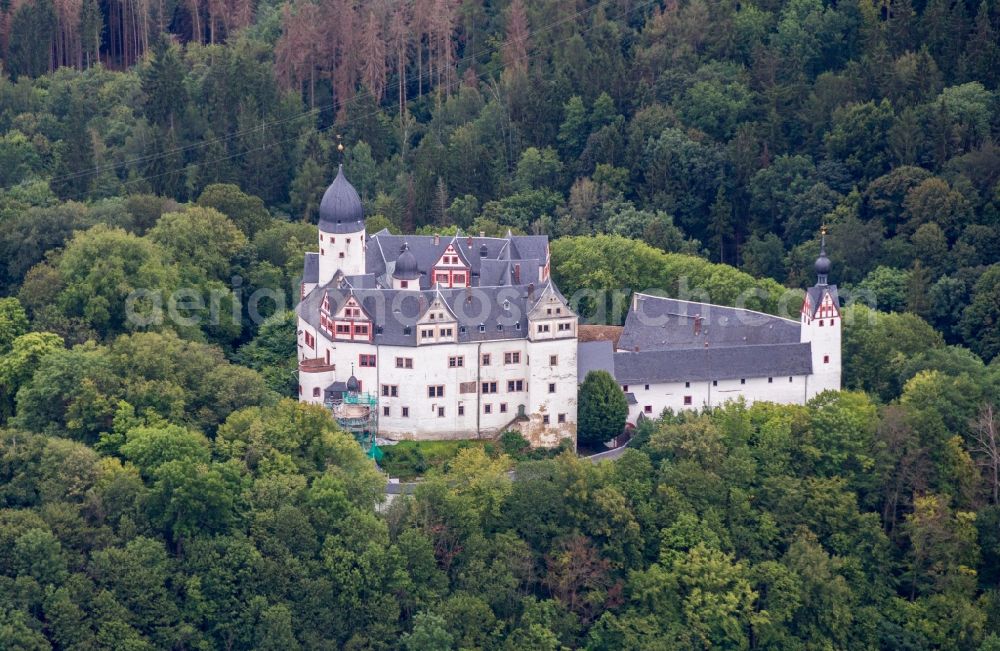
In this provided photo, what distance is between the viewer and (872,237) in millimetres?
123188

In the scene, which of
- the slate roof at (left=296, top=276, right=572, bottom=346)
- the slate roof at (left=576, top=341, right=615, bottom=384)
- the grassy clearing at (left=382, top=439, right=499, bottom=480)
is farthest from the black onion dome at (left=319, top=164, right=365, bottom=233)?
the slate roof at (left=576, top=341, right=615, bottom=384)

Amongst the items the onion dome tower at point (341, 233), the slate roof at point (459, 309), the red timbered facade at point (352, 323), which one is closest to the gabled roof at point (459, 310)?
the slate roof at point (459, 309)

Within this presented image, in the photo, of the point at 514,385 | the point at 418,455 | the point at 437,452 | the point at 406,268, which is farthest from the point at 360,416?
the point at 406,268

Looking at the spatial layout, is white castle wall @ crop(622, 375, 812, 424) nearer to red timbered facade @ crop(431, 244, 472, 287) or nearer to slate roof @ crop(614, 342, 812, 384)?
slate roof @ crop(614, 342, 812, 384)

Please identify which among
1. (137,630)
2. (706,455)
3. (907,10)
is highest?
(907,10)

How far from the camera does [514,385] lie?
101m

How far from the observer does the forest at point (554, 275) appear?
9462 centimetres

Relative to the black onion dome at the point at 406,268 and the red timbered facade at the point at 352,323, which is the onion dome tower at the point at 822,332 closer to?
the black onion dome at the point at 406,268

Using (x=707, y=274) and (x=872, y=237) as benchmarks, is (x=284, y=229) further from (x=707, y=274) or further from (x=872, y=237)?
(x=872, y=237)

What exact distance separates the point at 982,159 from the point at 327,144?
134 ft

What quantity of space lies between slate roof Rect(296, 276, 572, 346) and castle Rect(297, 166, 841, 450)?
0.06 meters

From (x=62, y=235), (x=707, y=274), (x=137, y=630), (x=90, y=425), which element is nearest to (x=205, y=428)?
(x=90, y=425)

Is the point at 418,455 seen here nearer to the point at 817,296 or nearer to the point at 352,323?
the point at 352,323

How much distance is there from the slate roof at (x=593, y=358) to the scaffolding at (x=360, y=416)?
31.6ft
